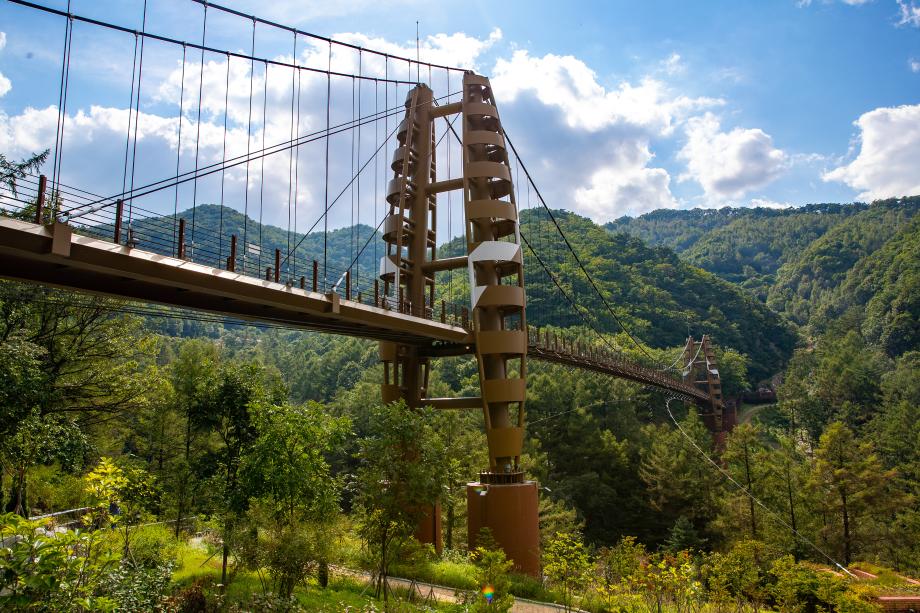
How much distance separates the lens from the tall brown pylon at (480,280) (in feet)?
66.6

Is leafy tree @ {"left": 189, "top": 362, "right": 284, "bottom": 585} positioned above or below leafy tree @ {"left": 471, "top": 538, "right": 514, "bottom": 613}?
above

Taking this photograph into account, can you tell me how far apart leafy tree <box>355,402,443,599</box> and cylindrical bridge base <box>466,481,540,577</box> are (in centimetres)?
649

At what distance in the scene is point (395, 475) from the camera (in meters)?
13.2

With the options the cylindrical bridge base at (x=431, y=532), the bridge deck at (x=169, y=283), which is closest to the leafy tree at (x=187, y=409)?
the bridge deck at (x=169, y=283)

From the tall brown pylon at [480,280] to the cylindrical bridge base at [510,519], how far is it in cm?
3

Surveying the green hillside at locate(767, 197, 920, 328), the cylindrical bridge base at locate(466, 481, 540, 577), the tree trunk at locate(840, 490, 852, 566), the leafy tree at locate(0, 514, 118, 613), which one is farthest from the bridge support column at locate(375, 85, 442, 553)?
the green hillside at locate(767, 197, 920, 328)

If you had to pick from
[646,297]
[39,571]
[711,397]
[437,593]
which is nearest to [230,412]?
[437,593]

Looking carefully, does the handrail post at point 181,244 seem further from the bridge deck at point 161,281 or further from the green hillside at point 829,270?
the green hillside at point 829,270

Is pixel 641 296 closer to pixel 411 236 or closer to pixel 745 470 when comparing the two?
pixel 745 470

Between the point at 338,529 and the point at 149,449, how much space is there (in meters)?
16.6

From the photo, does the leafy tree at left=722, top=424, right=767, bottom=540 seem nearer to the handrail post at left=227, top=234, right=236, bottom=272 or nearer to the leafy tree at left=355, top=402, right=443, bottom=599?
the leafy tree at left=355, top=402, right=443, bottom=599

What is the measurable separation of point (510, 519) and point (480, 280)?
781cm

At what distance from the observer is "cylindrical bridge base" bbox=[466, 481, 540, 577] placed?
19734mm

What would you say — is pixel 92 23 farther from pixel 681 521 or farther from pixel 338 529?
pixel 681 521
